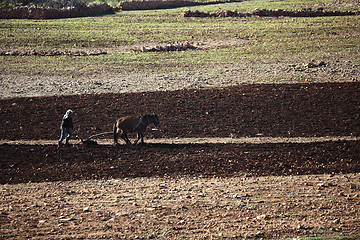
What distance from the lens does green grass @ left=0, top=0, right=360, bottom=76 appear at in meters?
28.3

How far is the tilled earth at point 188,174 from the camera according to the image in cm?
1002

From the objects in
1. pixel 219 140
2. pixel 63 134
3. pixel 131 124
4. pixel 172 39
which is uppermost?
pixel 172 39

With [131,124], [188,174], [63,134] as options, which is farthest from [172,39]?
[188,174]

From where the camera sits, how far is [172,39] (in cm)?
3559

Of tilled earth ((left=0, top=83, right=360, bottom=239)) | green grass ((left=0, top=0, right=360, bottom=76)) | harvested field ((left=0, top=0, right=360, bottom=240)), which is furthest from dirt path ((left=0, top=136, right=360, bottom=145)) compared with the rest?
green grass ((left=0, top=0, right=360, bottom=76))

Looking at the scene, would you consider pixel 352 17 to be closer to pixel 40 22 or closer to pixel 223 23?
pixel 223 23

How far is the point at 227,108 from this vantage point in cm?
1989

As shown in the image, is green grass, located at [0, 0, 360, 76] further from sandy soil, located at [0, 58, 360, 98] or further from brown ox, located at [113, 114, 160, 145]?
brown ox, located at [113, 114, 160, 145]

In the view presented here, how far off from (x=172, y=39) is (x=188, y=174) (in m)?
23.9

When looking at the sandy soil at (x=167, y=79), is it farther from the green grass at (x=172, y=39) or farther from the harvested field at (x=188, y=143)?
the green grass at (x=172, y=39)

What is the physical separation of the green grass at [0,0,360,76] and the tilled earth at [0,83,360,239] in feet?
25.8

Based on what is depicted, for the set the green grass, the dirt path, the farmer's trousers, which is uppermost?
the green grass

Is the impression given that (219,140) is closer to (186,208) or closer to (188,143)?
(188,143)

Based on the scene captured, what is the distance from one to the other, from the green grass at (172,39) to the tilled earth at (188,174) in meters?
7.85
